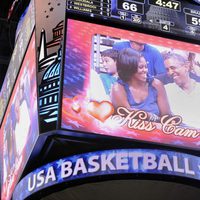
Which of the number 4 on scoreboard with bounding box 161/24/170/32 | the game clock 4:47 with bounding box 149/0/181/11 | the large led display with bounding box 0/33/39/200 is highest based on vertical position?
the game clock 4:47 with bounding box 149/0/181/11

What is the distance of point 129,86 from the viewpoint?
6152 millimetres

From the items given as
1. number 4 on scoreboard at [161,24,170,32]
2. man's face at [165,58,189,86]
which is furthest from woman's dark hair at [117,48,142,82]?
number 4 on scoreboard at [161,24,170,32]

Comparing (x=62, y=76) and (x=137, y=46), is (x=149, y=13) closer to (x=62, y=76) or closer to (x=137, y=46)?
(x=137, y=46)

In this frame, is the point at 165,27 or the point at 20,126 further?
the point at 165,27

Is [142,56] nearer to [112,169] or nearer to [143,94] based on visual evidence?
[143,94]

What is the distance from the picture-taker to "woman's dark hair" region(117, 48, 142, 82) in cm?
619

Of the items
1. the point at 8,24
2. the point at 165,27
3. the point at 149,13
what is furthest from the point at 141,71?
the point at 8,24

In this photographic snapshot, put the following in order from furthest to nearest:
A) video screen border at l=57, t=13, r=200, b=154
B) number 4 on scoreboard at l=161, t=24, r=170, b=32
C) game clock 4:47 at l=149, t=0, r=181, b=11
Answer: game clock 4:47 at l=149, t=0, r=181, b=11 < number 4 on scoreboard at l=161, t=24, r=170, b=32 < video screen border at l=57, t=13, r=200, b=154

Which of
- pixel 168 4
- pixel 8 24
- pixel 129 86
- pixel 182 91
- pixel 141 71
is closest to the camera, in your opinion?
pixel 129 86

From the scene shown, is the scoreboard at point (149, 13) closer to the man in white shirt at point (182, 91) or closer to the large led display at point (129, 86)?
the large led display at point (129, 86)

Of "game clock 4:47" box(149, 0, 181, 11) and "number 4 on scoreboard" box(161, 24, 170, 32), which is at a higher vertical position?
"game clock 4:47" box(149, 0, 181, 11)

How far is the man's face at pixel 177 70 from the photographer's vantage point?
6.47m

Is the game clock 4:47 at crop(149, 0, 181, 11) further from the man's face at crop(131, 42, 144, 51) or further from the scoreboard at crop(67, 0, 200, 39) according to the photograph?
the man's face at crop(131, 42, 144, 51)

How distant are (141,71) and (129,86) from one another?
237 mm
